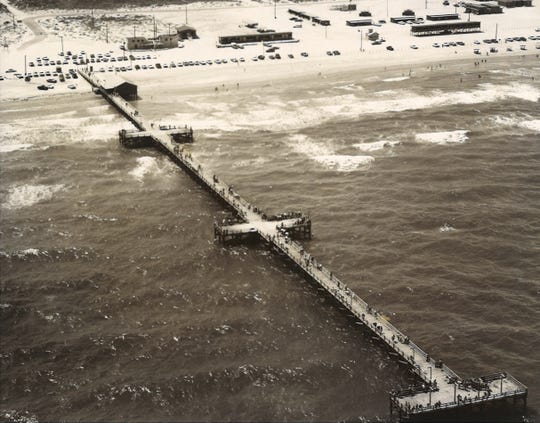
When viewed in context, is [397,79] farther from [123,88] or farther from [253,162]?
[253,162]

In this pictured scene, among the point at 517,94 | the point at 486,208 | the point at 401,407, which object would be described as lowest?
the point at 401,407

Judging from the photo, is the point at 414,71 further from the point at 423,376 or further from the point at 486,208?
the point at 423,376

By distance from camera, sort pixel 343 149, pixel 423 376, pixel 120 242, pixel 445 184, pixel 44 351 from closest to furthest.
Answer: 1. pixel 423 376
2. pixel 44 351
3. pixel 120 242
4. pixel 445 184
5. pixel 343 149

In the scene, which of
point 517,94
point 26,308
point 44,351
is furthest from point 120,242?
point 517,94

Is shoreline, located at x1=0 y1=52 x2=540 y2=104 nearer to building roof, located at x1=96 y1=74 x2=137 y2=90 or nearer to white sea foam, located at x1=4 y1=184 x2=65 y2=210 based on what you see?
building roof, located at x1=96 y1=74 x2=137 y2=90

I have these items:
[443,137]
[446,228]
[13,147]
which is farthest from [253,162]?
[13,147]

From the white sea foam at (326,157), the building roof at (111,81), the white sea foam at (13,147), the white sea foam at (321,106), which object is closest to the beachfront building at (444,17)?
the white sea foam at (321,106)

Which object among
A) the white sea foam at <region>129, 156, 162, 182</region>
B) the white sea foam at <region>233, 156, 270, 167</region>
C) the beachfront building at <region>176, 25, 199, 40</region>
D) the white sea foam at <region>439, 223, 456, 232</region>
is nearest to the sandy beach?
Result: the beachfront building at <region>176, 25, 199, 40</region>
